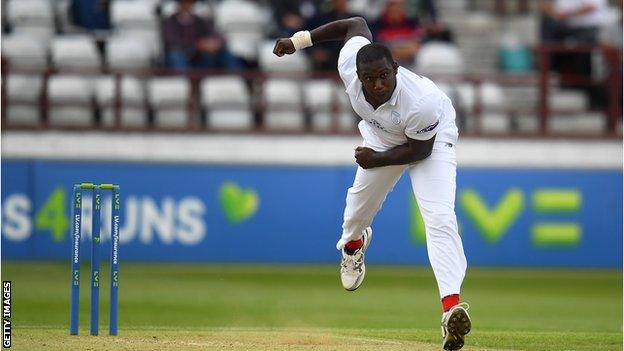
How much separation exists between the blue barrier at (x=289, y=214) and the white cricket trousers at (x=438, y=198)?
8220mm

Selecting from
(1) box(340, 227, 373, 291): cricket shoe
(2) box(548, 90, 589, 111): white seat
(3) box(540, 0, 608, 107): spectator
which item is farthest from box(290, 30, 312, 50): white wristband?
(3) box(540, 0, 608, 107): spectator

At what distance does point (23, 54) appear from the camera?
17594 millimetres

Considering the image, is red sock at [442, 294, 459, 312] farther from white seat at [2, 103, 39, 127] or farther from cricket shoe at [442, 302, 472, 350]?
white seat at [2, 103, 39, 127]

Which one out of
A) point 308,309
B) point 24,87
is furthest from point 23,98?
point 308,309

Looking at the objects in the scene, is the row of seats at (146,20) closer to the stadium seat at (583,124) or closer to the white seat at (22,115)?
the white seat at (22,115)

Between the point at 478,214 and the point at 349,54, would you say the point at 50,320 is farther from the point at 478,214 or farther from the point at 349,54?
the point at 478,214

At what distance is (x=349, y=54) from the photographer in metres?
8.36

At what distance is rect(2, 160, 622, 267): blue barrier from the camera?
16.7 meters

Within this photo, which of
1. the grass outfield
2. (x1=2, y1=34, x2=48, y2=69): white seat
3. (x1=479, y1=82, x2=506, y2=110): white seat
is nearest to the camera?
the grass outfield

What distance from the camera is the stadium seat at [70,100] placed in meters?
17.3

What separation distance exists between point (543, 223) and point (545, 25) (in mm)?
3880

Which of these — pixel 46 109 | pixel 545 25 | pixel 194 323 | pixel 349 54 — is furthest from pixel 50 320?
A: pixel 545 25

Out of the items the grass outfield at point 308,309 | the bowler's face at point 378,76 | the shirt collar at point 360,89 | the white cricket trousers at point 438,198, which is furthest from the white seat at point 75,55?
the bowler's face at point 378,76

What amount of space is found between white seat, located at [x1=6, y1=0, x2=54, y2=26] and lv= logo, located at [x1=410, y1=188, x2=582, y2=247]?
5.74 metres
